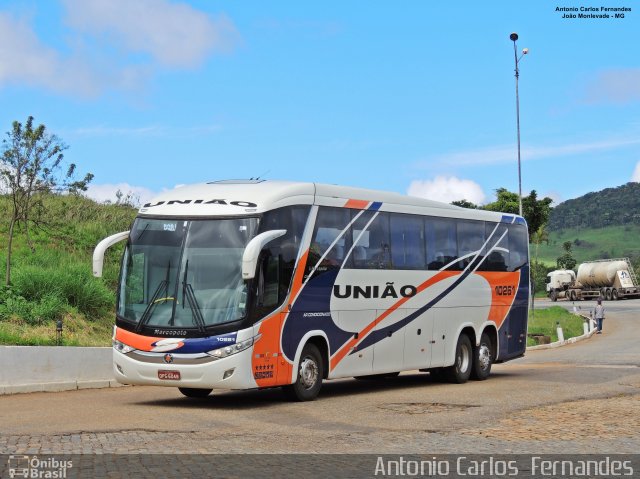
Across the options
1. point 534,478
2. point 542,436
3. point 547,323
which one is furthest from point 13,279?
point 547,323

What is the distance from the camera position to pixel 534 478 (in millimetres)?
9094

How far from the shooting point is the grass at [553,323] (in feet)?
153

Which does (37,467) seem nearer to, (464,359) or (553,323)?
(464,359)

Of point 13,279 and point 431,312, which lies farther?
point 13,279

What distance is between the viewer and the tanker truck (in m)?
86.4

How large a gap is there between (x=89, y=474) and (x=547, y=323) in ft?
149

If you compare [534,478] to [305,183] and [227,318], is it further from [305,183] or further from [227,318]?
[305,183]

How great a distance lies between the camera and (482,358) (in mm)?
22625

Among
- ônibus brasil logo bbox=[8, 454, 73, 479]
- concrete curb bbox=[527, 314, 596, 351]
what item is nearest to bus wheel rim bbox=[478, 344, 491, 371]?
ônibus brasil logo bbox=[8, 454, 73, 479]

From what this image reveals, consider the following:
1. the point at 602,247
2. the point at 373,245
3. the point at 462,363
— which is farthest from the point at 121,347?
the point at 602,247

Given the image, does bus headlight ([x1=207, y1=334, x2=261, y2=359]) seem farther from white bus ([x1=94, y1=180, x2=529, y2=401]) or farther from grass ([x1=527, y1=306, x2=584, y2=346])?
grass ([x1=527, y1=306, x2=584, y2=346])

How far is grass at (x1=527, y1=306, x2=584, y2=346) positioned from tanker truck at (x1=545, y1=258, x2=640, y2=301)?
2447 cm

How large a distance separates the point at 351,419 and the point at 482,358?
355 inches

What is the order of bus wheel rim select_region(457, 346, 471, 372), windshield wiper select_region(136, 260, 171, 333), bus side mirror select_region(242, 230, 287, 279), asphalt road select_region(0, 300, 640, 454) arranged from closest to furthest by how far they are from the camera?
asphalt road select_region(0, 300, 640, 454)
bus side mirror select_region(242, 230, 287, 279)
windshield wiper select_region(136, 260, 171, 333)
bus wheel rim select_region(457, 346, 471, 372)
